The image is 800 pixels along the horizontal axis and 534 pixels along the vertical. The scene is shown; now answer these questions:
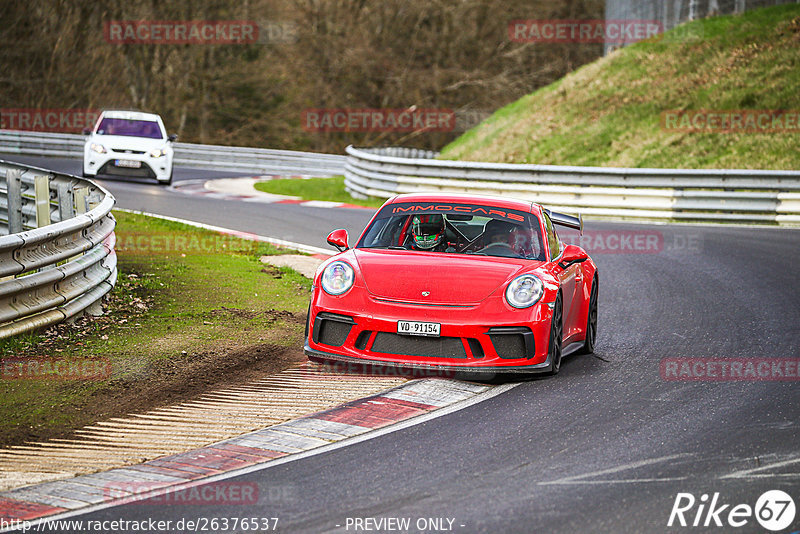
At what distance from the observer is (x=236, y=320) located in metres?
9.89

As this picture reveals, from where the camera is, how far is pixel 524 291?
7605 millimetres

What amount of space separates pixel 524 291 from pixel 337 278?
138cm

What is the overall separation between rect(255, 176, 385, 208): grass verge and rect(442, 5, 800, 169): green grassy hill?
4.86m

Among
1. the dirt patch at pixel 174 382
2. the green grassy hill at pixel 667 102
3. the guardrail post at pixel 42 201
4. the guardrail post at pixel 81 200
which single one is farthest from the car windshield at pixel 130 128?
the dirt patch at pixel 174 382

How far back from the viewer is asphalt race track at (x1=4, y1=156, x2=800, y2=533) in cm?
484

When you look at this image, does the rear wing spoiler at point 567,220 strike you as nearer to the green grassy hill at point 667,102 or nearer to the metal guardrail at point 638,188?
the metal guardrail at point 638,188

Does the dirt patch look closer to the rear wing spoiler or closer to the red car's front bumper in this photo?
the red car's front bumper

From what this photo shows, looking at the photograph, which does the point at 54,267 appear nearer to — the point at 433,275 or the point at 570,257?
the point at 433,275

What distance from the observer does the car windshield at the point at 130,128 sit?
79.6ft

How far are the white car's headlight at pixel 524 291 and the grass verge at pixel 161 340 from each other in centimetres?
189

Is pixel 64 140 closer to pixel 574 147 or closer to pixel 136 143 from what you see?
pixel 136 143

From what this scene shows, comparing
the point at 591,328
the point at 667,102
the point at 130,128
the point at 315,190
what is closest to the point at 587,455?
the point at 591,328

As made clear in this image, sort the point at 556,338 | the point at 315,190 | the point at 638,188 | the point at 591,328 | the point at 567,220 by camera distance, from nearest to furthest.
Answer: the point at 556,338 < the point at 591,328 < the point at 567,220 < the point at 638,188 < the point at 315,190

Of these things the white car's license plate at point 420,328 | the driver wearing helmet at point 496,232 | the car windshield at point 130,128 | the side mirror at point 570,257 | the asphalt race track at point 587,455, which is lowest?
the asphalt race track at point 587,455
